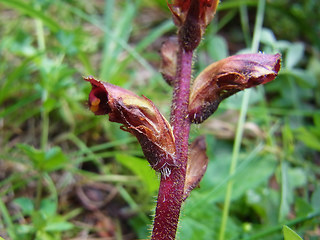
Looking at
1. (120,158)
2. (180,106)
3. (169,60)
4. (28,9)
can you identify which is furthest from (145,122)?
(28,9)

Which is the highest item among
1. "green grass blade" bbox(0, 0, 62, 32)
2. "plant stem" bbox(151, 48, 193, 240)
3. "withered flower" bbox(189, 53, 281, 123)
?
"green grass blade" bbox(0, 0, 62, 32)

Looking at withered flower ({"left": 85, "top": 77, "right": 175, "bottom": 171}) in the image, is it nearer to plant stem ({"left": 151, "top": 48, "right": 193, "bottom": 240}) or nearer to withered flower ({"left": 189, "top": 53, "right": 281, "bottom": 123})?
plant stem ({"left": 151, "top": 48, "right": 193, "bottom": 240})

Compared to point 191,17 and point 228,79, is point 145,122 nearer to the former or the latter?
point 228,79

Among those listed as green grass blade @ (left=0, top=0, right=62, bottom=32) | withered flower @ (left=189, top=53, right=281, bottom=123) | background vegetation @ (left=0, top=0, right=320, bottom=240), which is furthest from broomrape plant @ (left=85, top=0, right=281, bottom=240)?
green grass blade @ (left=0, top=0, right=62, bottom=32)

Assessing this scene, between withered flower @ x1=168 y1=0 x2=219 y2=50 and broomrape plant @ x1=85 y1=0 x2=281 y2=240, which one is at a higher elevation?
withered flower @ x1=168 y1=0 x2=219 y2=50

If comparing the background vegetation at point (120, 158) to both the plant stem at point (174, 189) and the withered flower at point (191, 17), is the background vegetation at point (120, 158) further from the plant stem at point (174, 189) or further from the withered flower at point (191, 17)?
the withered flower at point (191, 17)

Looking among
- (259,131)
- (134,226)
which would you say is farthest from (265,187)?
(134,226)

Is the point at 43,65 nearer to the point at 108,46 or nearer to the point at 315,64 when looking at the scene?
the point at 108,46

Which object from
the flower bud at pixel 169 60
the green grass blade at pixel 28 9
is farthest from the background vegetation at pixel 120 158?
the flower bud at pixel 169 60
